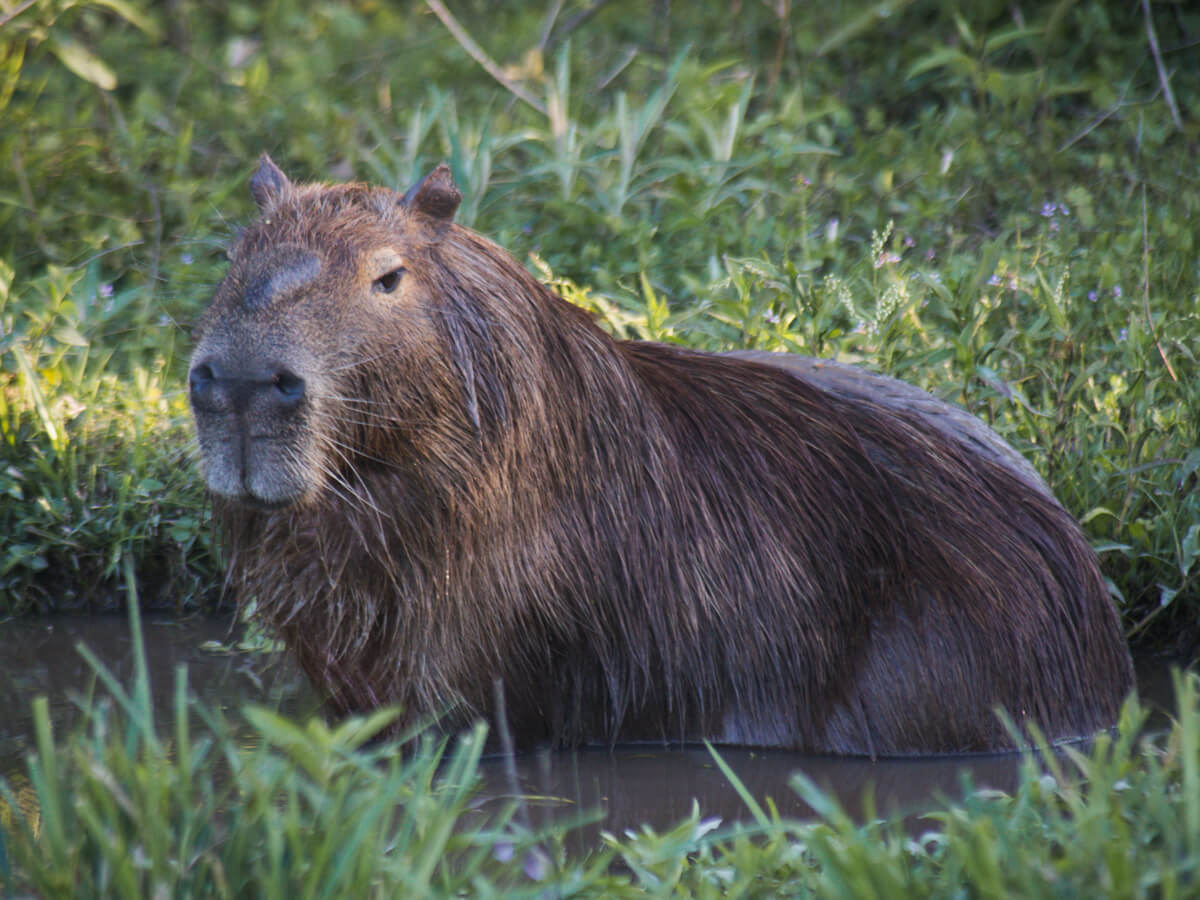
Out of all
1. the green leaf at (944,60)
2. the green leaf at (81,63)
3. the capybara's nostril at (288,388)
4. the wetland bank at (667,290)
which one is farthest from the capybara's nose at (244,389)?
the green leaf at (944,60)

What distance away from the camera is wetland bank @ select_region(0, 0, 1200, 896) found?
6.16 feet

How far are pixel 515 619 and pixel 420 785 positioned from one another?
112cm

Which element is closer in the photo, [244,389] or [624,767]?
[244,389]

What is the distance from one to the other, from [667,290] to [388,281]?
1.66 meters

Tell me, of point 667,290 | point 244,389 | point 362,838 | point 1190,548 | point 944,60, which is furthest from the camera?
point 944,60

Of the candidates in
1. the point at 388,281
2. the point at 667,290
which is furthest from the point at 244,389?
the point at 667,290

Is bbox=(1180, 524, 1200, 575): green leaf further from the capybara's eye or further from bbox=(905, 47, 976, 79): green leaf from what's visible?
bbox=(905, 47, 976, 79): green leaf

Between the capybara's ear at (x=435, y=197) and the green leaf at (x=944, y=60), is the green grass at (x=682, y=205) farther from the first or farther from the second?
the capybara's ear at (x=435, y=197)

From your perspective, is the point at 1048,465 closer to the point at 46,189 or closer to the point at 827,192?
the point at 827,192

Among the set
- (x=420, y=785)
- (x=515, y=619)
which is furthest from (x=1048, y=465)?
(x=420, y=785)

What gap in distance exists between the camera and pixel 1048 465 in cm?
390

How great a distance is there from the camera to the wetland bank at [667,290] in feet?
6.16

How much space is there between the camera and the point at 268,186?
3119 millimetres

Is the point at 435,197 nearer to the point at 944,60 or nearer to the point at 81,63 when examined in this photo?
the point at 81,63
